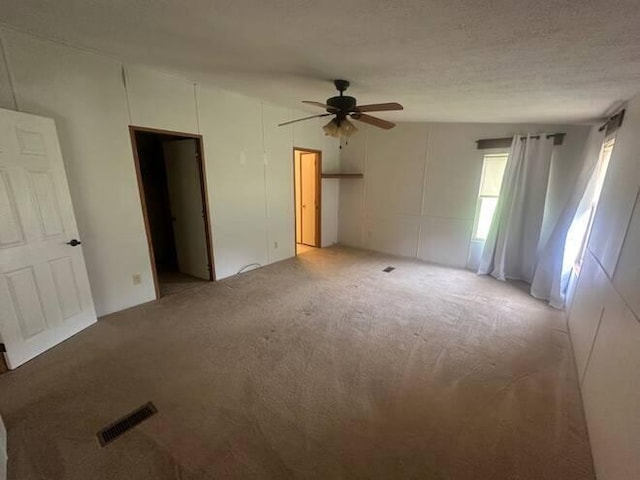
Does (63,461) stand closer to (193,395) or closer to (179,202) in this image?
(193,395)

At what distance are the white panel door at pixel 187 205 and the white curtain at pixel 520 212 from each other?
437 centimetres

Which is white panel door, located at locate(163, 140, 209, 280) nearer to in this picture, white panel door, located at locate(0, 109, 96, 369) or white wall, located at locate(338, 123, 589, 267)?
white panel door, located at locate(0, 109, 96, 369)

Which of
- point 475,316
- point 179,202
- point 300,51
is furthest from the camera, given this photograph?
point 179,202

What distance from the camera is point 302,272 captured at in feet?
14.7

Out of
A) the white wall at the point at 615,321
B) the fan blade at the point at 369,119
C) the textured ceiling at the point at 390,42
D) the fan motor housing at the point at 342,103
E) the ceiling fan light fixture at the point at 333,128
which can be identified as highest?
the textured ceiling at the point at 390,42

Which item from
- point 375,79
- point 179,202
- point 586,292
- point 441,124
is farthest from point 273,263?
point 586,292

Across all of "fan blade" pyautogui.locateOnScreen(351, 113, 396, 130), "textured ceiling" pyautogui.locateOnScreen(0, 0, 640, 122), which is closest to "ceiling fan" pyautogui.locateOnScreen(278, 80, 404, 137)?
"fan blade" pyautogui.locateOnScreen(351, 113, 396, 130)

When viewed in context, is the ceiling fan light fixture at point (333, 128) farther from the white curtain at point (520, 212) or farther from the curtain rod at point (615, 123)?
the white curtain at point (520, 212)

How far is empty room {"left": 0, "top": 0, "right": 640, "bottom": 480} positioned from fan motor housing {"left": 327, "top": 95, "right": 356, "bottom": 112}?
0.02m

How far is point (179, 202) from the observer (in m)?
4.08

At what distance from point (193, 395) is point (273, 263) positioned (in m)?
2.97

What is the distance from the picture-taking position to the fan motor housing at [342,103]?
2.53 m

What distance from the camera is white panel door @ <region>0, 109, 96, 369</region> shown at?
212 cm

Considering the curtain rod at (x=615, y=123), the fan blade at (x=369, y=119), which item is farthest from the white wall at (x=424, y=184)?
the fan blade at (x=369, y=119)
